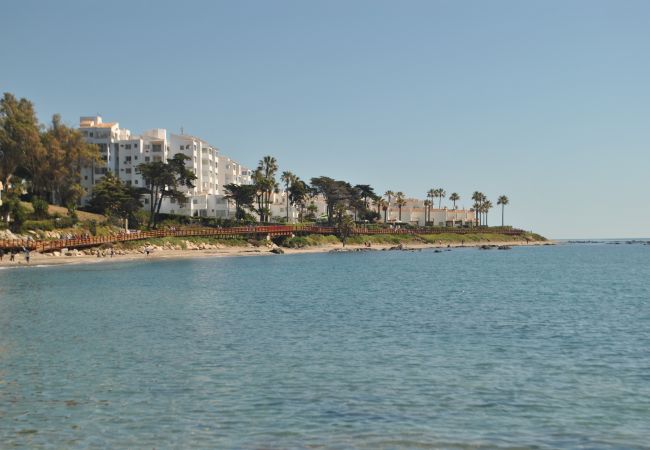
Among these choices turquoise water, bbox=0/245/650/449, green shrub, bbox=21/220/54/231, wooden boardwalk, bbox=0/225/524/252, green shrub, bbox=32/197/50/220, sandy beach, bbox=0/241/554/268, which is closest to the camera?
turquoise water, bbox=0/245/650/449

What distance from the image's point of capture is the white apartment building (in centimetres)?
13400

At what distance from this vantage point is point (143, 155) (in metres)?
135

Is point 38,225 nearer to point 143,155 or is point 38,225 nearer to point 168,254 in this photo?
point 168,254

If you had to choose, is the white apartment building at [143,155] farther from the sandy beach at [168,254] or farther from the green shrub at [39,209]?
the green shrub at [39,209]

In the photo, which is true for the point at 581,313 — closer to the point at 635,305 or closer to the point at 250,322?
the point at 635,305

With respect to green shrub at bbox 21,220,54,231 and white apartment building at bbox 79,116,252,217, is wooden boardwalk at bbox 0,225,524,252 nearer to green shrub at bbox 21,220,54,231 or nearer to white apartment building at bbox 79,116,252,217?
green shrub at bbox 21,220,54,231

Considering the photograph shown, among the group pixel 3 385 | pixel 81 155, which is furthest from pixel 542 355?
pixel 81 155

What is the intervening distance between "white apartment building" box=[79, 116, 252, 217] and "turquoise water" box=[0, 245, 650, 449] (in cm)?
9248

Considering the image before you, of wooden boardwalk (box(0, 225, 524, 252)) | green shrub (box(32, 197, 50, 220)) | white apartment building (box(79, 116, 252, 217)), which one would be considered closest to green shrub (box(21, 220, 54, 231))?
green shrub (box(32, 197, 50, 220))

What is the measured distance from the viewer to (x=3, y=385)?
1920 cm

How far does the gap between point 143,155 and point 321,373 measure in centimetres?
12200

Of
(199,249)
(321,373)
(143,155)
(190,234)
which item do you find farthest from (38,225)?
(321,373)

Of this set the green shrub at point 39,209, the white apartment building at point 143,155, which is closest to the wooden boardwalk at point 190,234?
the green shrub at point 39,209

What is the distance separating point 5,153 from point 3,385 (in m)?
92.8
